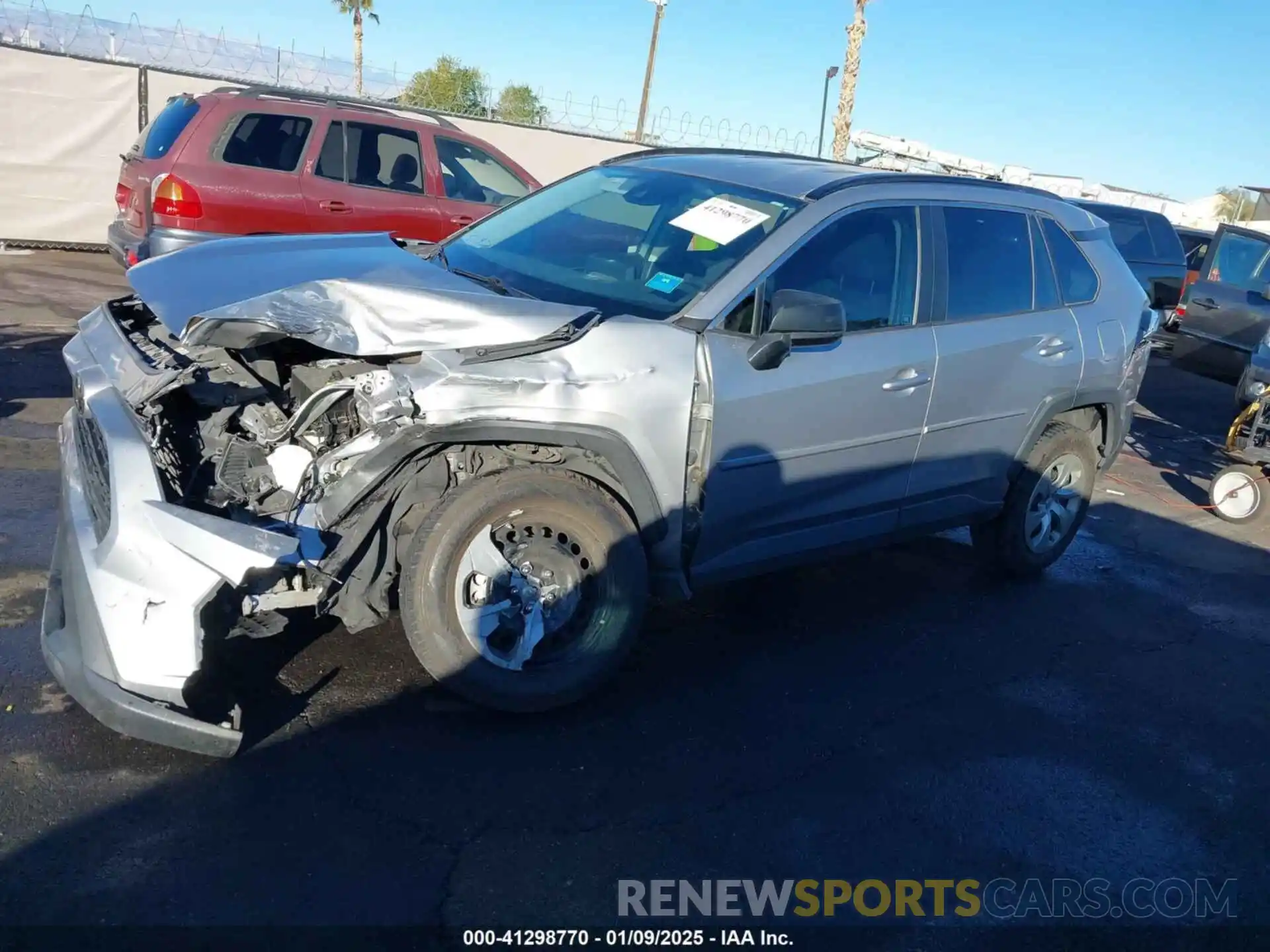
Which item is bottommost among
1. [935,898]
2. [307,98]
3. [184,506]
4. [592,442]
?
[935,898]

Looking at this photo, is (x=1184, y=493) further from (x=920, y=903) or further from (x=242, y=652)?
(x=242, y=652)

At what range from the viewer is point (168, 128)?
9.35m

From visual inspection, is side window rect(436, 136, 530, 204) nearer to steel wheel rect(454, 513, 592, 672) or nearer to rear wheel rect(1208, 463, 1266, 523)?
rear wheel rect(1208, 463, 1266, 523)

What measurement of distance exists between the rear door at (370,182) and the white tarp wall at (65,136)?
5.49 meters

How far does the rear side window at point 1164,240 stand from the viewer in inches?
587

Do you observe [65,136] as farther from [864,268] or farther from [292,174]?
[864,268]

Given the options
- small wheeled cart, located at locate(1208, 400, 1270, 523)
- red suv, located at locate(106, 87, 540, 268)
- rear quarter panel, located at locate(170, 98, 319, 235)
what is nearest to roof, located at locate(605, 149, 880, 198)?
small wheeled cart, located at locate(1208, 400, 1270, 523)

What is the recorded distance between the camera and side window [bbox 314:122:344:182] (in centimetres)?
973

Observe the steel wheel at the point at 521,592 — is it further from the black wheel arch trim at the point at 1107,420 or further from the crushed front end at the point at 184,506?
the black wheel arch trim at the point at 1107,420

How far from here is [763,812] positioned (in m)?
3.57

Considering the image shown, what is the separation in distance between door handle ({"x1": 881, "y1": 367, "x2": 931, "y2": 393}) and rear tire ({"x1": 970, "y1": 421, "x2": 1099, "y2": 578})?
1205mm

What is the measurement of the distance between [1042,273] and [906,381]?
1381 millimetres

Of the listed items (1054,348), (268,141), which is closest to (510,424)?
(1054,348)

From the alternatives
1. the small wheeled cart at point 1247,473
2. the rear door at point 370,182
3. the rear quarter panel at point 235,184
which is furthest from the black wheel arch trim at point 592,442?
the rear door at point 370,182
